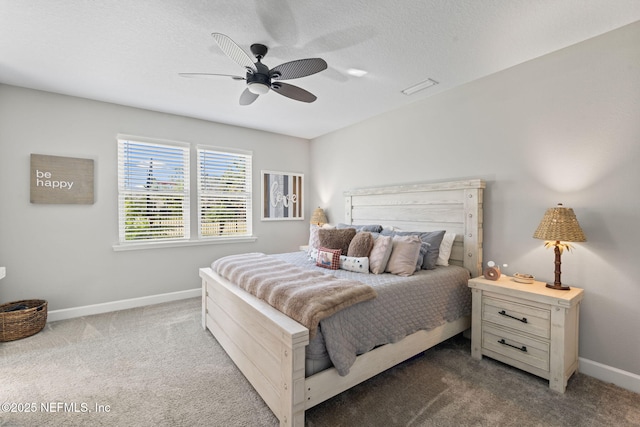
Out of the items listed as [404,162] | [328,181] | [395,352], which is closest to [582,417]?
[395,352]

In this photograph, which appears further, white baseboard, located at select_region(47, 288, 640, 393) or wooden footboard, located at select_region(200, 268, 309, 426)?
white baseboard, located at select_region(47, 288, 640, 393)

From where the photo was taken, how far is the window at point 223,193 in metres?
4.20

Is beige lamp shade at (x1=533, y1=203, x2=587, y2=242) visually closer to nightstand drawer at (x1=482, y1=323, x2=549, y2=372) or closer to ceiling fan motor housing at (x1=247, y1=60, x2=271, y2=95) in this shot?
nightstand drawer at (x1=482, y1=323, x2=549, y2=372)

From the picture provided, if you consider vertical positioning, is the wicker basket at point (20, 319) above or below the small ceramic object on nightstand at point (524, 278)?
below

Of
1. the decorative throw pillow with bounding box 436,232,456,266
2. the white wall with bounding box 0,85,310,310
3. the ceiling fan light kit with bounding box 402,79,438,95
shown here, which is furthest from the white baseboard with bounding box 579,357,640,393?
the white wall with bounding box 0,85,310,310

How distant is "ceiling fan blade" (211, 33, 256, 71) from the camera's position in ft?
5.58

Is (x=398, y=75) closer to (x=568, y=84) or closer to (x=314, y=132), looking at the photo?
(x=568, y=84)

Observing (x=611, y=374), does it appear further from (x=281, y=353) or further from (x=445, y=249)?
(x=281, y=353)

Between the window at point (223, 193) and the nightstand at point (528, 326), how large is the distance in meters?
3.43

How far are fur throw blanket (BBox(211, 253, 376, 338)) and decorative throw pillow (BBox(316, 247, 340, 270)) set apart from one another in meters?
0.37

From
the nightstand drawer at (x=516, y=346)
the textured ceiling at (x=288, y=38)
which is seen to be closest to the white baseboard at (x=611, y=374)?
the nightstand drawer at (x=516, y=346)

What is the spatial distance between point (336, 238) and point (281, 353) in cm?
148

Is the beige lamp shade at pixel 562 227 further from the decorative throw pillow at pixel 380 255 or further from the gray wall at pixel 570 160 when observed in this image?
the decorative throw pillow at pixel 380 255

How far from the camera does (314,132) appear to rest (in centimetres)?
483
